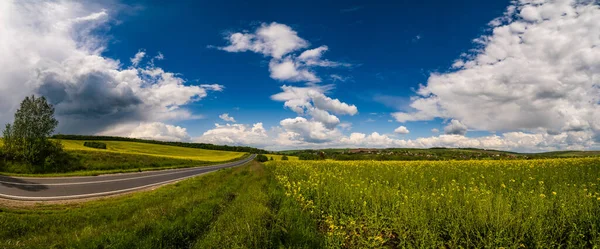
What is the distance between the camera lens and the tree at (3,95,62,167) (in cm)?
2856

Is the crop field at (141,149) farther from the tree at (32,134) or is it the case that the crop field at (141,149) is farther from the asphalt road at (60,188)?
the asphalt road at (60,188)

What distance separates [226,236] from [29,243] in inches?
209

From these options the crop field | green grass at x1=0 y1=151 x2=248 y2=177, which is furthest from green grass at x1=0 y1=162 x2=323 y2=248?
the crop field

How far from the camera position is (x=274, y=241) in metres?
6.52

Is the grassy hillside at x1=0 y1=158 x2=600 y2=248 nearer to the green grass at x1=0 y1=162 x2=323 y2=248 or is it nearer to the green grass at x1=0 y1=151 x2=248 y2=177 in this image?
the green grass at x1=0 y1=162 x2=323 y2=248

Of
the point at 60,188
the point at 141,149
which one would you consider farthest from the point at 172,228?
the point at 141,149

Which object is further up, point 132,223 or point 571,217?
point 571,217

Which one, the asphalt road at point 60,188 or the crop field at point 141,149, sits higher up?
the crop field at point 141,149

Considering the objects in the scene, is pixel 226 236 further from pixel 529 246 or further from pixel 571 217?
pixel 571 217

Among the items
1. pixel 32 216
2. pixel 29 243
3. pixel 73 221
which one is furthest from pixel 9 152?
pixel 29 243

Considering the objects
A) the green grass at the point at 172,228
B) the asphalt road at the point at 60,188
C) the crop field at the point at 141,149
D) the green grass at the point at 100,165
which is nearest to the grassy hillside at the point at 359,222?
the green grass at the point at 172,228

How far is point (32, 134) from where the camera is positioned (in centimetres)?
3028

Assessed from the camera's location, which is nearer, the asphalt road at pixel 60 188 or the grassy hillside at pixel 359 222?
the grassy hillside at pixel 359 222

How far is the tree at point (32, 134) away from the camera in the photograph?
2856 cm
